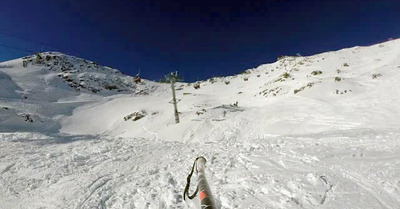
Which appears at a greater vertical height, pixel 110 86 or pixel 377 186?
pixel 110 86

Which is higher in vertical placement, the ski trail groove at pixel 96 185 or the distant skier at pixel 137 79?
the distant skier at pixel 137 79

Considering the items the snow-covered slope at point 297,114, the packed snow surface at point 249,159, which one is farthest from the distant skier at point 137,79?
the packed snow surface at point 249,159

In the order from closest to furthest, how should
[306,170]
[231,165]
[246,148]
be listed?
[306,170], [231,165], [246,148]

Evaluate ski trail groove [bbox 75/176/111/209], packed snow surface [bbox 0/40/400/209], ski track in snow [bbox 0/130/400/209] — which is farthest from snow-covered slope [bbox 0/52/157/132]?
ski trail groove [bbox 75/176/111/209]

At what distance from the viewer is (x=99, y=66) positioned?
220ft

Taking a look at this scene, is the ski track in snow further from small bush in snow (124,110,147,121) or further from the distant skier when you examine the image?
the distant skier

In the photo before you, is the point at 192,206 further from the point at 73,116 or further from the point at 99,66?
the point at 99,66

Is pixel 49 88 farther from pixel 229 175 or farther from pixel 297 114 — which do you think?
pixel 229 175

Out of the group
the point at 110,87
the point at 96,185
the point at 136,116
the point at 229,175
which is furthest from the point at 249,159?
the point at 110,87

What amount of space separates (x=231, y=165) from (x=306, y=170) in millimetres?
2633

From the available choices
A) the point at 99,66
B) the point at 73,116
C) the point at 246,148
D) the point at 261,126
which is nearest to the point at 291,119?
the point at 261,126

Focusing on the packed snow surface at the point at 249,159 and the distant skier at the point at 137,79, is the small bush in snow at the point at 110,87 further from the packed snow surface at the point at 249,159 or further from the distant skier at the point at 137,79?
the packed snow surface at the point at 249,159

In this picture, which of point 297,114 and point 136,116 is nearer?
point 297,114

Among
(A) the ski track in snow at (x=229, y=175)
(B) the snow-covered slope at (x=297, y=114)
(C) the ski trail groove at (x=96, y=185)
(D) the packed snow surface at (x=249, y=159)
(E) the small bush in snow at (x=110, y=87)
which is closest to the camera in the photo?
(A) the ski track in snow at (x=229, y=175)
